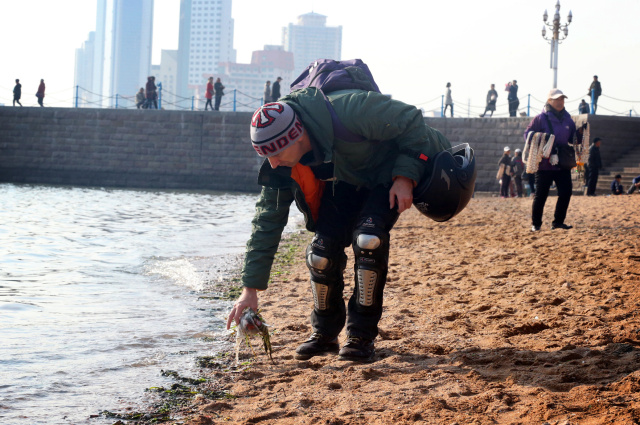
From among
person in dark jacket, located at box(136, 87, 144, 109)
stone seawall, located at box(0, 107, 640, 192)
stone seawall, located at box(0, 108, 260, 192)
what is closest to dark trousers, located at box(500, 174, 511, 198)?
stone seawall, located at box(0, 107, 640, 192)

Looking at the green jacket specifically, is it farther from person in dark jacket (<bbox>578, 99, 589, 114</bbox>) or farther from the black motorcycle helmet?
person in dark jacket (<bbox>578, 99, 589, 114</bbox>)

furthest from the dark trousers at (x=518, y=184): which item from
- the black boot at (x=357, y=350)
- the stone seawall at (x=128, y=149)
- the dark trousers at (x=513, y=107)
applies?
the black boot at (x=357, y=350)

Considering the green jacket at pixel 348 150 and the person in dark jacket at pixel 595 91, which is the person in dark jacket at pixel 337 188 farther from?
the person in dark jacket at pixel 595 91

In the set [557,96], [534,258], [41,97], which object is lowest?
[534,258]

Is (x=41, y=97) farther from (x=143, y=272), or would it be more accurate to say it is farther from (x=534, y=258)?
(x=534, y=258)

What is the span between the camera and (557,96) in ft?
24.9

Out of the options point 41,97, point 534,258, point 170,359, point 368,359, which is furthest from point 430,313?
point 41,97

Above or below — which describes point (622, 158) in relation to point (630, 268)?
above

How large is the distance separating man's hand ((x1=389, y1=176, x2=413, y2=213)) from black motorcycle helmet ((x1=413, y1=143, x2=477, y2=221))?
80mm

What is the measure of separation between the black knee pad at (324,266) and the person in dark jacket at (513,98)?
2331 cm

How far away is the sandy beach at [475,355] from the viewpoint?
2486 mm

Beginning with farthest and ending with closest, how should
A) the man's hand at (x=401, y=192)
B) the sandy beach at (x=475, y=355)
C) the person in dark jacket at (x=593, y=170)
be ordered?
the person in dark jacket at (x=593, y=170), the man's hand at (x=401, y=192), the sandy beach at (x=475, y=355)

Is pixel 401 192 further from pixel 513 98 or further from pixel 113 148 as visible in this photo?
pixel 113 148

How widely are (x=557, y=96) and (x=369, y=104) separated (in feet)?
17.4
